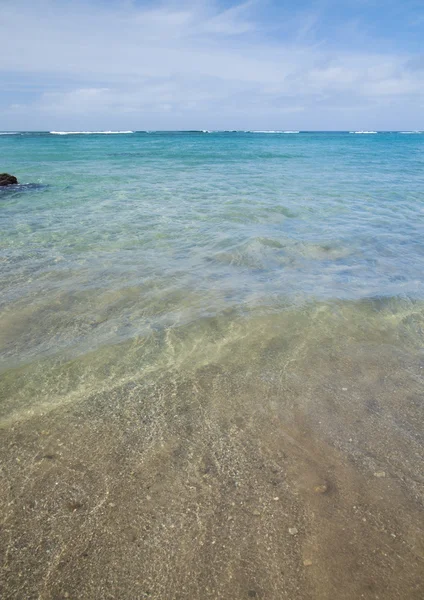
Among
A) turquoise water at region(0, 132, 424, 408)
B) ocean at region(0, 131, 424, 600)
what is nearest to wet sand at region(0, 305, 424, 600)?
Answer: ocean at region(0, 131, 424, 600)

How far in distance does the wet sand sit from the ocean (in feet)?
0.04

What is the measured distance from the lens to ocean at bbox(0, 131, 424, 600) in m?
2.27

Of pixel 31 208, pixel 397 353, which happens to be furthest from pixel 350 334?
pixel 31 208

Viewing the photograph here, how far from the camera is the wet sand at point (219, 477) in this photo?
7.26ft

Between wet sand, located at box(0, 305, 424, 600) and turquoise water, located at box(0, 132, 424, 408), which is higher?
wet sand, located at box(0, 305, 424, 600)

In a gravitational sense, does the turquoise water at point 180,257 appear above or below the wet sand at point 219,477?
below

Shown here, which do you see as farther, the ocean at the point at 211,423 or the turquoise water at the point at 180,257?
the turquoise water at the point at 180,257

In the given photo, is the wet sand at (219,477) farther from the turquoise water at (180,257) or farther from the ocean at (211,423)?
the turquoise water at (180,257)

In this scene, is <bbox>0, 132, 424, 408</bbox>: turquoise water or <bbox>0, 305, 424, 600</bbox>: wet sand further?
<bbox>0, 132, 424, 408</bbox>: turquoise water

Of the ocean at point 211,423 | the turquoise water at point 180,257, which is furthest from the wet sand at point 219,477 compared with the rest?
the turquoise water at point 180,257

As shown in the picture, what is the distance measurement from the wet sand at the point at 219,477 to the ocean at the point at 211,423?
0.04 ft

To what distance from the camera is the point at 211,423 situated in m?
3.33

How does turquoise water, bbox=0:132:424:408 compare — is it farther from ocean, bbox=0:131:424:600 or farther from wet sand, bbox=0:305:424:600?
wet sand, bbox=0:305:424:600

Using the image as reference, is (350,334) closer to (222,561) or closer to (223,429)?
(223,429)
